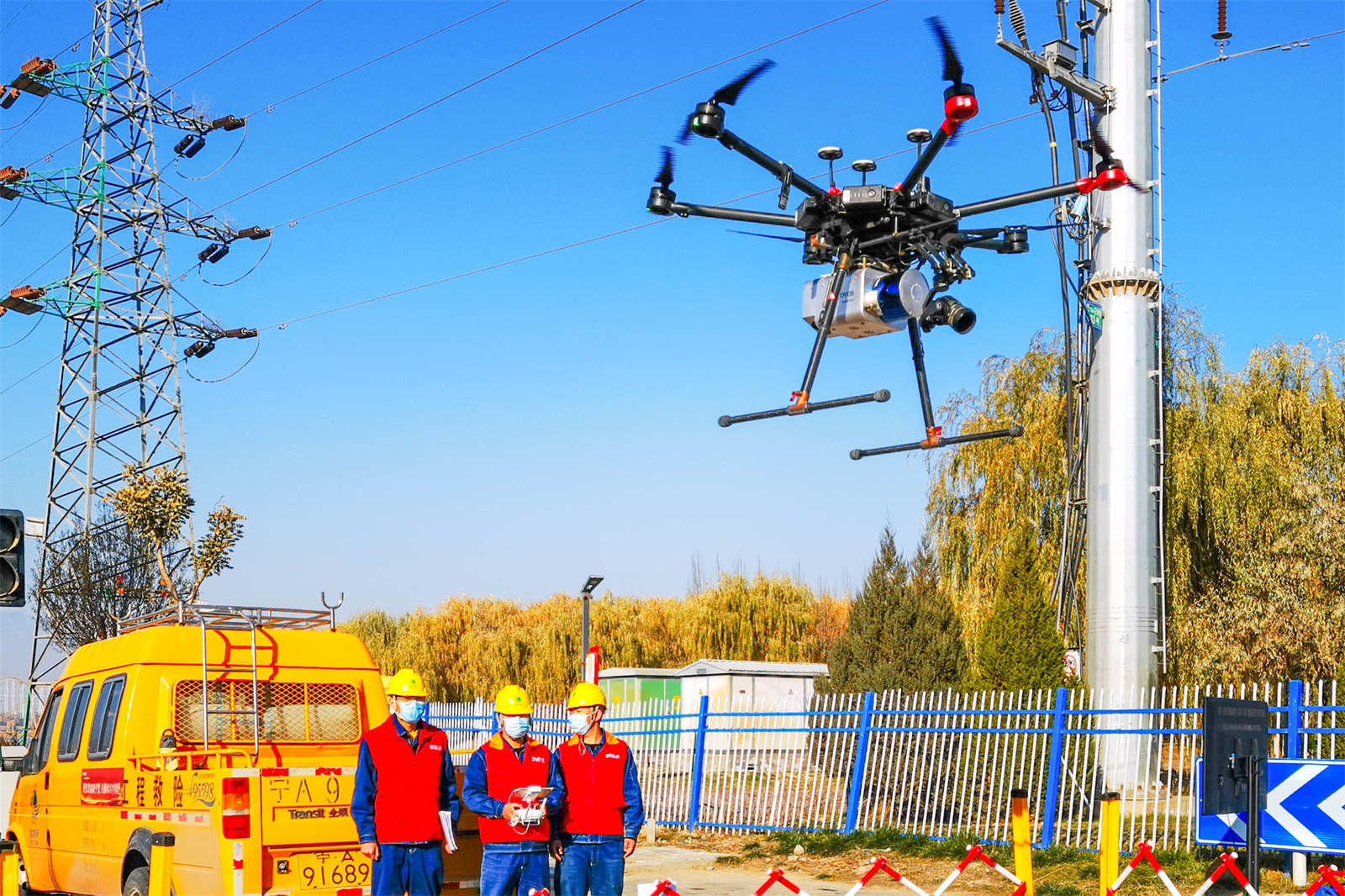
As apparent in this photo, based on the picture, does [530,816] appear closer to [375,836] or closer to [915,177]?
[375,836]

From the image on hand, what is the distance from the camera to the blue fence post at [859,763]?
1677 centimetres

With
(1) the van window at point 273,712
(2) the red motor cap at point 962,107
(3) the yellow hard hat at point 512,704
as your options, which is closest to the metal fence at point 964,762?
(2) the red motor cap at point 962,107

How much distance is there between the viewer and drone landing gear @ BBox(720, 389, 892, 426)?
1218 cm

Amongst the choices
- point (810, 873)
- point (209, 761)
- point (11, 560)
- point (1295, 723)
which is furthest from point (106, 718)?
point (1295, 723)

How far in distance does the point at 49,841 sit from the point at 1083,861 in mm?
9658

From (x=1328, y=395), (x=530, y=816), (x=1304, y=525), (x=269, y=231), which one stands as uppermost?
(x=269, y=231)

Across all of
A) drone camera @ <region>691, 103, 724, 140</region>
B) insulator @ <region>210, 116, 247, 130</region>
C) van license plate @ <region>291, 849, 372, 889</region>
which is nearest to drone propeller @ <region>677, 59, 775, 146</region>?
drone camera @ <region>691, 103, 724, 140</region>

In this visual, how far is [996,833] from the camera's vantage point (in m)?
15.3

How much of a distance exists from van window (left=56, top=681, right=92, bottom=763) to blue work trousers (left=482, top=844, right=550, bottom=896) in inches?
184

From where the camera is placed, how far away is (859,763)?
55.8ft

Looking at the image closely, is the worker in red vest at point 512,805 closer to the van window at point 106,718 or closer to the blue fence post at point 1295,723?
the van window at point 106,718

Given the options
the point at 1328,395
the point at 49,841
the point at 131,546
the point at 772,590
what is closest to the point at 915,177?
the point at 49,841

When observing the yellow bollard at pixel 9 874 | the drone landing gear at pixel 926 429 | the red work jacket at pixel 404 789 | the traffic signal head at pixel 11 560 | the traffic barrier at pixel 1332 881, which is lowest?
the yellow bollard at pixel 9 874

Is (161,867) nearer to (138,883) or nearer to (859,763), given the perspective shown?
(138,883)
